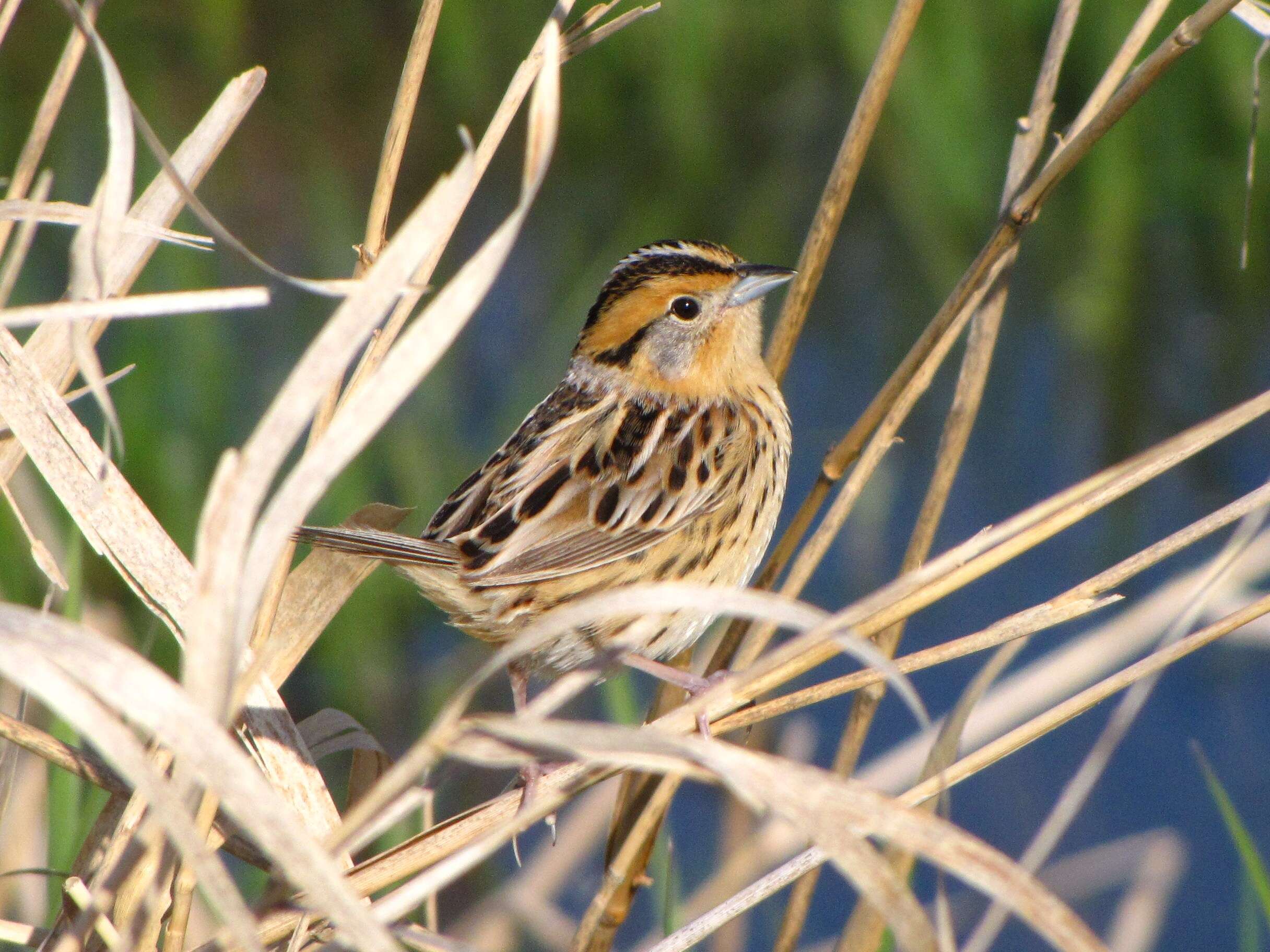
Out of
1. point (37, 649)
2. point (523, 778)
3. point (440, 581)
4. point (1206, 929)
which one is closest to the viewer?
point (37, 649)

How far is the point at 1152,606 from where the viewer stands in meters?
3.23

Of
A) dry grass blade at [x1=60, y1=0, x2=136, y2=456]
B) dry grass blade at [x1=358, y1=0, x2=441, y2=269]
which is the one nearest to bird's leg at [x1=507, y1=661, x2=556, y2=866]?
dry grass blade at [x1=60, y1=0, x2=136, y2=456]

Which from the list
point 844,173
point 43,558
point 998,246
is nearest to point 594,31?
point 844,173

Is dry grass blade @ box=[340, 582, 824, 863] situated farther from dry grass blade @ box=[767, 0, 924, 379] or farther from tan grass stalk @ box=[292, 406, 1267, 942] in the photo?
dry grass blade @ box=[767, 0, 924, 379]

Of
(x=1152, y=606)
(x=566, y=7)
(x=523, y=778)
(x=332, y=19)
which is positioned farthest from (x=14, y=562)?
(x=332, y=19)

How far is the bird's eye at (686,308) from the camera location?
11.7 ft

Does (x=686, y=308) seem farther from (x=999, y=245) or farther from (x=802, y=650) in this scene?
(x=802, y=650)

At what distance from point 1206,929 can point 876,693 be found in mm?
2468

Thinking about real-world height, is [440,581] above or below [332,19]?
below

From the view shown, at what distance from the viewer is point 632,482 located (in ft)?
10.8

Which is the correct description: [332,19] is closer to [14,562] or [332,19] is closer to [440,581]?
[14,562]

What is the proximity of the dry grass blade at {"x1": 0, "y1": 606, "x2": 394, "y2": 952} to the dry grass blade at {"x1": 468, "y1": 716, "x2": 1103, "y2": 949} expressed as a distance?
256 millimetres

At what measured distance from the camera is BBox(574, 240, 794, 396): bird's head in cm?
353

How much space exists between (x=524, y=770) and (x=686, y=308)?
138cm
